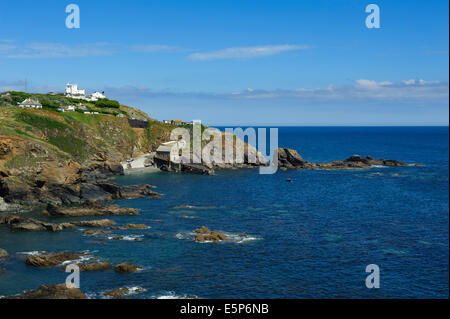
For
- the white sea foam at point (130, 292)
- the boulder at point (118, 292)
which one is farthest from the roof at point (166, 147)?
the boulder at point (118, 292)

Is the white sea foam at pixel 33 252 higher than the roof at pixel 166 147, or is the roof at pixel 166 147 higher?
the roof at pixel 166 147

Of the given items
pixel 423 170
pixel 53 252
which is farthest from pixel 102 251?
pixel 423 170

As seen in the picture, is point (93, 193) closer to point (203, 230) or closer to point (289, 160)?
point (203, 230)

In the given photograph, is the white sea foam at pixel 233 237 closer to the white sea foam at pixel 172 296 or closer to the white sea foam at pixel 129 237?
the white sea foam at pixel 129 237

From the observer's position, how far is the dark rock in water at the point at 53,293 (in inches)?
1628

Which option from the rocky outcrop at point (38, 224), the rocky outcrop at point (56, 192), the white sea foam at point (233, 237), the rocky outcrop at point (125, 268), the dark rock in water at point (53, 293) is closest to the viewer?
the dark rock in water at point (53, 293)

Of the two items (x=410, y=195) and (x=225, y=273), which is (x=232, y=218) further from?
(x=410, y=195)

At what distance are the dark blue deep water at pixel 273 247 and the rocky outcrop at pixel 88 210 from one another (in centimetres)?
356

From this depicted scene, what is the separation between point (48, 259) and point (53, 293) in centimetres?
1267

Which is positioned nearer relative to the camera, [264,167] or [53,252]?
[53,252]

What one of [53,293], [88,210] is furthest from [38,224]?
[53,293]

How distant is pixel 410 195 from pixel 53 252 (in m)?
83.5

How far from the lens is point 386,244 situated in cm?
6378

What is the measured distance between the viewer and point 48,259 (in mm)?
53312
